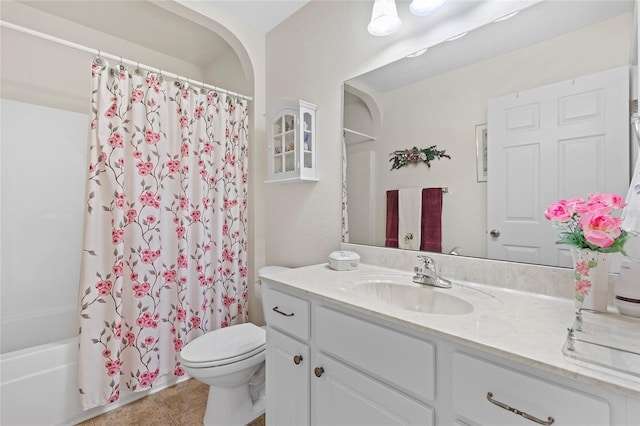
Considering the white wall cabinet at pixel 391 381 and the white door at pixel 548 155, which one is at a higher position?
the white door at pixel 548 155

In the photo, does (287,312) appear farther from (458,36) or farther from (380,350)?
(458,36)

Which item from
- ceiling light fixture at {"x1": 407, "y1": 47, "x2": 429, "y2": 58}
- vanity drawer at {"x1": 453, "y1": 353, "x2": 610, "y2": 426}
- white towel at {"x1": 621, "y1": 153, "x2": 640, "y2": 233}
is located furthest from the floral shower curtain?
white towel at {"x1": 621, "y1": 153, "x2": 640, "y2": 233}

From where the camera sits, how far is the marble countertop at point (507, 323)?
54 cm

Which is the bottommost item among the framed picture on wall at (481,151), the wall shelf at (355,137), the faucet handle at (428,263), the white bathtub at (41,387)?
the white bathtub at (41,387)

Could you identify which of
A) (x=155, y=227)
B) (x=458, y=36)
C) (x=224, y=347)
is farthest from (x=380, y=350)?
(x=155, y=227)

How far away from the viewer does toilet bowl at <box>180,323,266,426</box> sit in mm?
1394

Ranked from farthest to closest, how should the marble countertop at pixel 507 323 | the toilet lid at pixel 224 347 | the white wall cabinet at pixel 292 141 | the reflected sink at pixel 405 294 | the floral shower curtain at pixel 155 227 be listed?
the white wall cabinet at pixel 292 141
the floral shower curtain at pixel 155 227
the toilet lid at pixel 224 347
the reflected sink at pixel 405 294
the marble countertop at pixel 507 323

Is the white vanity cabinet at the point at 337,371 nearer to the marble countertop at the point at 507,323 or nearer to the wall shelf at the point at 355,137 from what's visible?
the marble countertop at the point at 507,323

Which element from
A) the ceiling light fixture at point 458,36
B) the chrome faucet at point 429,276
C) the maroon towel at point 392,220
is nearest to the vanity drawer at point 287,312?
the chrome faucet at point 429,276

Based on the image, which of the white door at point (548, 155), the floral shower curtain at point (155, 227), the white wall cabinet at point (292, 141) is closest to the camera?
the white door at point (548, 155)

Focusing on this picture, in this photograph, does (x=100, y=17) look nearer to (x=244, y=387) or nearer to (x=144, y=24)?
(x=144, y=24)

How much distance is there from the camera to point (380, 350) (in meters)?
0.85

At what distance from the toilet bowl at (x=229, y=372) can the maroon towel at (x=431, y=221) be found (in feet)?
3.37

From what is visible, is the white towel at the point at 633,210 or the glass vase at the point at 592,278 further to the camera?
the glass vase at the point at 592,278
